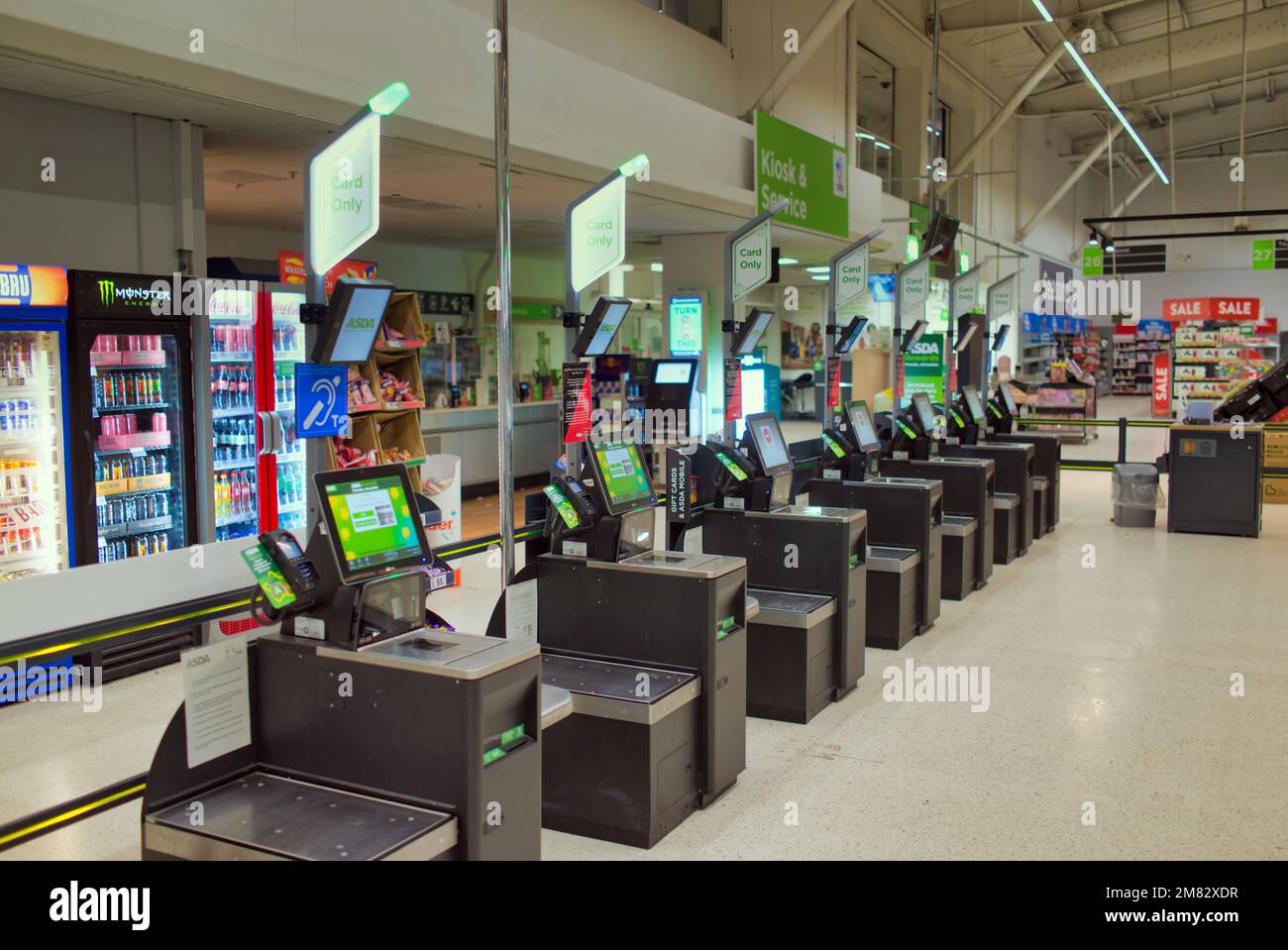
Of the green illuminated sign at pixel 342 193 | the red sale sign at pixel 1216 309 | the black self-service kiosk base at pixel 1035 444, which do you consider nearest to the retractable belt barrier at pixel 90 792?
the green illuminated sign at pixel 342 193

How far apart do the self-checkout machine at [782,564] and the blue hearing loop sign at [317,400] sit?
6.23 ft

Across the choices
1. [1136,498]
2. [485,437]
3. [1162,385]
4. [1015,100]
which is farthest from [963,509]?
[1162,385]

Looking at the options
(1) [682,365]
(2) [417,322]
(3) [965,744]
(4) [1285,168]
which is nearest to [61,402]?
(2) [417,322]

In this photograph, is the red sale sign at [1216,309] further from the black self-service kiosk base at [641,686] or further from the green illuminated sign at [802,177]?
the black self-service kiosk base at [641,686]

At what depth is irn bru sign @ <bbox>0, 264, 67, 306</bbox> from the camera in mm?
5027

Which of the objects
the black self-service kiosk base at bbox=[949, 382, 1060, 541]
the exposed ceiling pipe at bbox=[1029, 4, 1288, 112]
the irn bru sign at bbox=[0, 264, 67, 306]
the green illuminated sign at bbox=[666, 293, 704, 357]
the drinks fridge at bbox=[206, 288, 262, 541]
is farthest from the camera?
the exposed ceiling pipe at bbox=[1029, 4, 1288, 112]

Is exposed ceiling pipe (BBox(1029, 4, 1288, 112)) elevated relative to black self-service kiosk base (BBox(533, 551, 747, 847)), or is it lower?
elevated

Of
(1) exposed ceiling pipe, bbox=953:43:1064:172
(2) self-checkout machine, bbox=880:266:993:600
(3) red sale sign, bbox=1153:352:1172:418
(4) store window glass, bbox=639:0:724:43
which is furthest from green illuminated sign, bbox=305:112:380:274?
(3) red sale sign, bbox=1153:352:1172:418

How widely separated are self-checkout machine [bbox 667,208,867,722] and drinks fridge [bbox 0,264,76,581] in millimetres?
2933

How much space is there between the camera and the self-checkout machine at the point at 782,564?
5035 mm

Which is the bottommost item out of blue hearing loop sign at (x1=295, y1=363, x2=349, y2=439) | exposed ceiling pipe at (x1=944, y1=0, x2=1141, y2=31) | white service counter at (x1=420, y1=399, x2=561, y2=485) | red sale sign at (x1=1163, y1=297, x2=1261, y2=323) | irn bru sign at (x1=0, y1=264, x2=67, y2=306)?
white service counter at (x1=420, y1=399, x2=561, y2=485)

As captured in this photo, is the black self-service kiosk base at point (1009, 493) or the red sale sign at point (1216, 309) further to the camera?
the red sale sign at point (1216, 309)

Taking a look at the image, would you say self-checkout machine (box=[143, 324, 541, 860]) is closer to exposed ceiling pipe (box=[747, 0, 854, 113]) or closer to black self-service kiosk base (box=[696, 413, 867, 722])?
black self-service kiosk base (box=[696, 413, 867, 722])

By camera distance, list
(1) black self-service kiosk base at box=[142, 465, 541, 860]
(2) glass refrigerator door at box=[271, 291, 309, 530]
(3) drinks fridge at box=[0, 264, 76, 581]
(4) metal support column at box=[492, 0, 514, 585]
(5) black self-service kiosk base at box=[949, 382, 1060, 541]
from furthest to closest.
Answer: (5) black self-service kiosk base at box=[949, 382, 1060, 541] → (2) glass refrigerator door at box=[271, 291, 309, 530] → (3) drinks fridge at box=[0, 264, 76, 581] → (4) metal support column at box=[492, 0, 514, 585] → (1) black self-service kiosk base at box=[142, 465, 541, 860]
